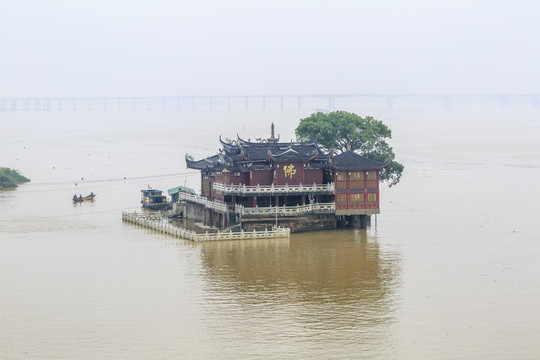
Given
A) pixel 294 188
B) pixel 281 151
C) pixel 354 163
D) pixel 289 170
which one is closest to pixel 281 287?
pixel 294 188

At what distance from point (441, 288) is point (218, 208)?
73.2 feet

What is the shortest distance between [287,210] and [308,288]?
16.4 metres

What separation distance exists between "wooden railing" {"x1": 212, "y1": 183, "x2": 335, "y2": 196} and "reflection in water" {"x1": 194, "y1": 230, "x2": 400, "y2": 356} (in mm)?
3193

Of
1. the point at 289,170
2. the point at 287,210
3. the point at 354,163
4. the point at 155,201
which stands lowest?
the point at 287,210

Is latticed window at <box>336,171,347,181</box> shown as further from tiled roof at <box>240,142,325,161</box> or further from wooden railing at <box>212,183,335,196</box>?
tiled roof at <box>240,142,325,161</box>

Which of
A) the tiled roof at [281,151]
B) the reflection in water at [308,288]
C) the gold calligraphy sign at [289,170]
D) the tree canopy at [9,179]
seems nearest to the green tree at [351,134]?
the tiled roof at [281,151]

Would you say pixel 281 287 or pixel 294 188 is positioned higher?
pixel 294 188

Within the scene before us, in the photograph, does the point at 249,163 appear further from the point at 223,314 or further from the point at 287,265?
the point at 223,314

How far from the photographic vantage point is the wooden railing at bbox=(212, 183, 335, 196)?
66.1 metres

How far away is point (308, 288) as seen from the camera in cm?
5019

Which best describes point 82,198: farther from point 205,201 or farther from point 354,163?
point 354,163

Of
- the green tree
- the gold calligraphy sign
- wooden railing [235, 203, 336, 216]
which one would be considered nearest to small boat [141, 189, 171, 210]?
the green tree

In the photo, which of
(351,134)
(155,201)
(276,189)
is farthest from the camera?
(155,201)

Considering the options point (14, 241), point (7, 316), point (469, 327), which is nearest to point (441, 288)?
point (469, 327)
